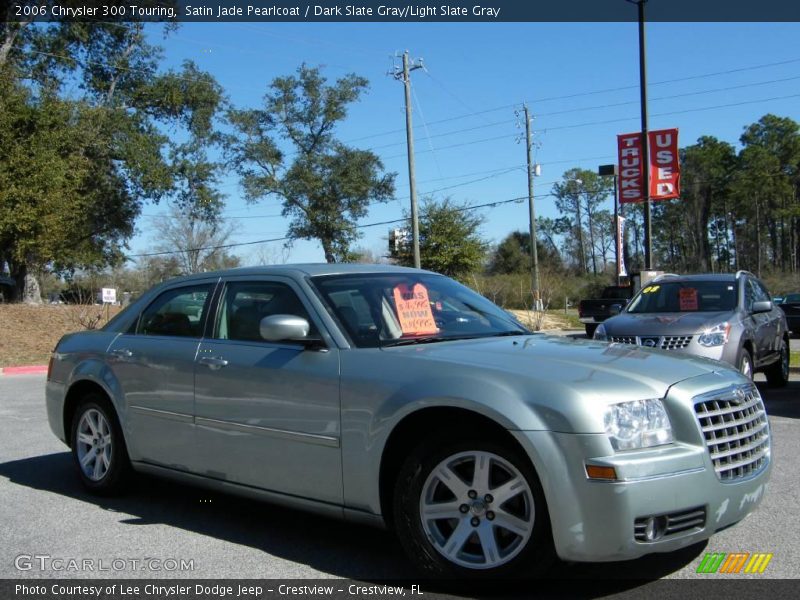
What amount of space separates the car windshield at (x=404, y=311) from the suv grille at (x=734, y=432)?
1.42 metres

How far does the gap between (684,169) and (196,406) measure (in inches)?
2975

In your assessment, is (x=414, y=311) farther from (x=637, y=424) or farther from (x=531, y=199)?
(x=531, y=199)

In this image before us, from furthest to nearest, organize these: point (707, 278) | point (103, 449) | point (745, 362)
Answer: point (707, 278) < point (745, 362) < point (103, 449)

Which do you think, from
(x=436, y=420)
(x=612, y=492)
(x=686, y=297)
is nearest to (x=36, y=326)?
(x=686, y=297)

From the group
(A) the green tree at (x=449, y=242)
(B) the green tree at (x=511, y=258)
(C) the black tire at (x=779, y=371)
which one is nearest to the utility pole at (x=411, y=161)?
(A) the green tree at (x=449, y=242)

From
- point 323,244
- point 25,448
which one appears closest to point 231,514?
point 25,448

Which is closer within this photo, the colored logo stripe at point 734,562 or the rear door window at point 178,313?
the colored logo stripe at point 734,562

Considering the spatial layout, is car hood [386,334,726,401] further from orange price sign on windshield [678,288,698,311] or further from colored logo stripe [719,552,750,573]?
orange price sign on windshield [678,288,698,311]

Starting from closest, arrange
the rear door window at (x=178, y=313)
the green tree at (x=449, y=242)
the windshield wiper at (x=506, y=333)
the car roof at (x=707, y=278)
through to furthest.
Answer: the windshield wiper at (x=506, y=333) → the rear door window at (x=178, y=313) → the car roof at (x=707, y=278) → the green tree at (x=449, y=242)

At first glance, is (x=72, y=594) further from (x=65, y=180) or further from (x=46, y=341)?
(x=65, y=180)

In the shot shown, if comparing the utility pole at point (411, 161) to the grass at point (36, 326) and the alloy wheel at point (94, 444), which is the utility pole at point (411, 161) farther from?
the alloy wheel at point (94, 444)

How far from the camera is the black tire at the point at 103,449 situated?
5605mm

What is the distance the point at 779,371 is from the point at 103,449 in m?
9.65

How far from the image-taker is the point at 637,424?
3512 mm
